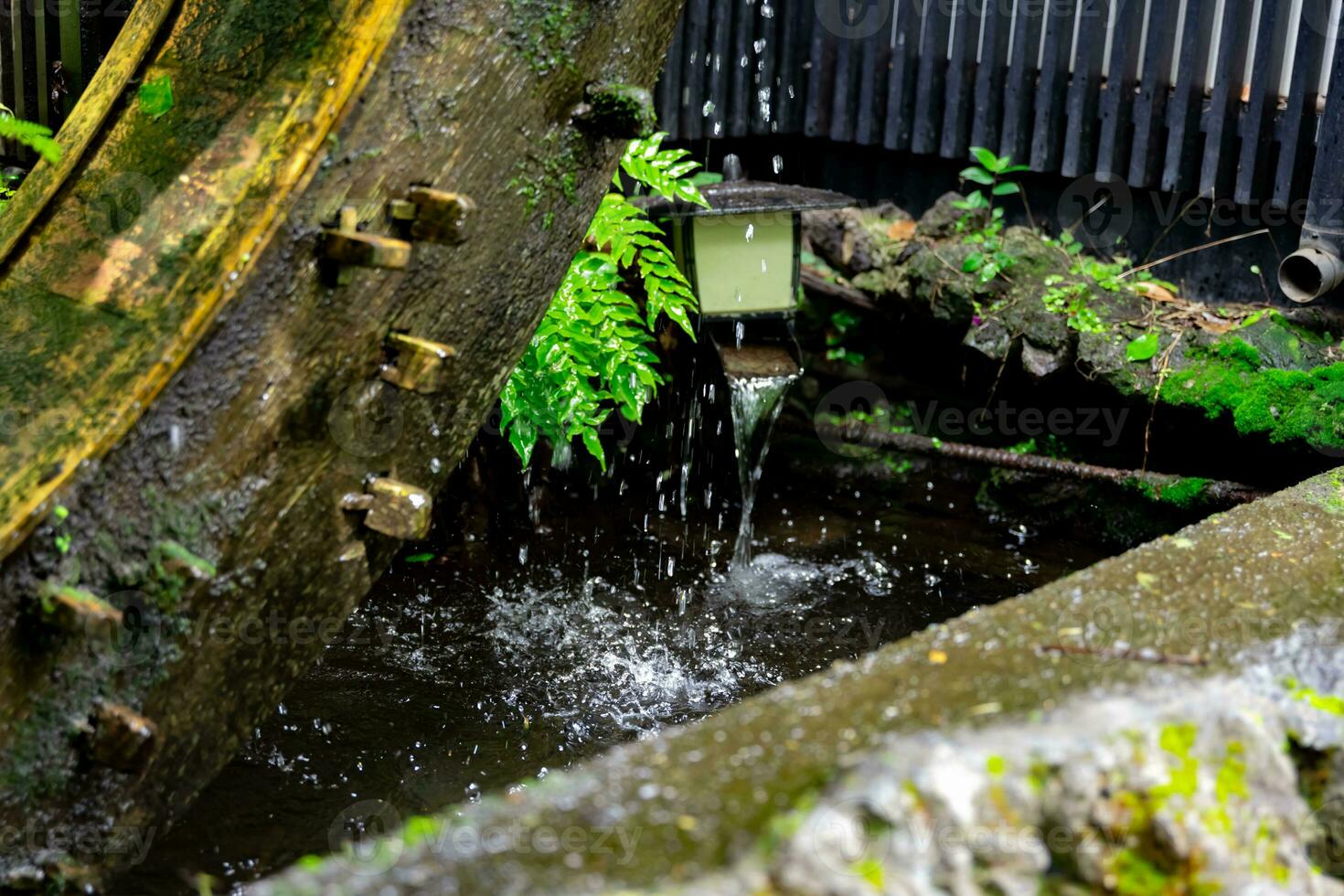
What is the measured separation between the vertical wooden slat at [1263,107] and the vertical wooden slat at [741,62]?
109 inches

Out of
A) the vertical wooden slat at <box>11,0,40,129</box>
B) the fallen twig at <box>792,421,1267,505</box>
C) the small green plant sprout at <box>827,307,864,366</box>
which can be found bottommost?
the fallen twig at <box>792,421,1267,505</box>

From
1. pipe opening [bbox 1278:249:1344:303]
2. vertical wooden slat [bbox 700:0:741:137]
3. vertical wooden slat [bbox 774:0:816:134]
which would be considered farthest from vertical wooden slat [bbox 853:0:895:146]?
pipe opening [bbox 1278:249:1344:303]

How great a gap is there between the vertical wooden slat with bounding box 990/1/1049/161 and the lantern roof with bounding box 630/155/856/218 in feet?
6.88

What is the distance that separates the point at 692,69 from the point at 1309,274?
3545mm

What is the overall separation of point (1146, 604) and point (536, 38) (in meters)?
1.99

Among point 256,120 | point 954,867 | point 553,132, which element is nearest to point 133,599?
point 256,120

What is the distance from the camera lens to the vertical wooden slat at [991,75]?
23.0 feet

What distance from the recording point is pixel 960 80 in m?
7.14

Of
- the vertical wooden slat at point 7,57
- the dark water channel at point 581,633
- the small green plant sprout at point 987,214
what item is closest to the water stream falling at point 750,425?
the dark water channel at point 581,633

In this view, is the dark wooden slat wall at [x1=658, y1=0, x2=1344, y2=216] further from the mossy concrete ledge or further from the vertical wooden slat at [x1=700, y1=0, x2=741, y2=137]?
the mossy concrete ledge

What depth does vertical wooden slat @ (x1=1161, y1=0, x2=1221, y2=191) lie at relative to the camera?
20.8 ft

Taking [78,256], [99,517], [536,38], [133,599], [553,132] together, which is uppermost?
[536,38]

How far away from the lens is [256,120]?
9.76 feet

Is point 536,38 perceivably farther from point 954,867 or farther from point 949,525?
point 949,525
